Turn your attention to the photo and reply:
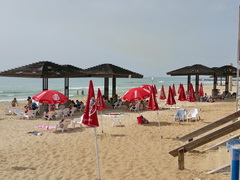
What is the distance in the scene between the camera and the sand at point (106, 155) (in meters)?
5.06

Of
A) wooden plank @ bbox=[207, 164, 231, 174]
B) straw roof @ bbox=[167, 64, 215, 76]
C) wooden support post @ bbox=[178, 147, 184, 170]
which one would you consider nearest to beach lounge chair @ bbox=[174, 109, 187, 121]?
wooden support post @ bbox=[178, 147, 184, 170]

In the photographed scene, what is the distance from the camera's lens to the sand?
506 cm

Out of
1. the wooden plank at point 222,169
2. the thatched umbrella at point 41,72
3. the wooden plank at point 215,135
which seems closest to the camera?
the wooden plank at point 215,135

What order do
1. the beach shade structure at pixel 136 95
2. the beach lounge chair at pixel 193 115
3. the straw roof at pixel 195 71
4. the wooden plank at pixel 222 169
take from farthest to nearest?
the straw roof at pixel 195 71
the beach lounge chair at pixel 193 115
the beach shade structure at pixel 136 95
the wooden plank at pixel 222 169

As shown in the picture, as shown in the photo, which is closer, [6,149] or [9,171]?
[9,171]

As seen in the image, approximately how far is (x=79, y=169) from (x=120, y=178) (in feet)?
3.49

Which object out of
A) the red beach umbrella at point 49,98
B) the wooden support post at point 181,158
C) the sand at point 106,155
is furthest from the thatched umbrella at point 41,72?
Answer: the wooden support post at point 181,158

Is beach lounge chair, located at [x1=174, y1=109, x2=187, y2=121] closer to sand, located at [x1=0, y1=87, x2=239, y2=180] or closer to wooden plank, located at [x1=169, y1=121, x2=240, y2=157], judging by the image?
sand, located at [x1=0, y1=87, x2=239, y2=180]

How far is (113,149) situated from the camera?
22.5 feet

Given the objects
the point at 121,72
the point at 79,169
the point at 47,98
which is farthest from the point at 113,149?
the point at 121,72

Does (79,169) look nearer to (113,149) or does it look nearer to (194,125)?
(113,149)

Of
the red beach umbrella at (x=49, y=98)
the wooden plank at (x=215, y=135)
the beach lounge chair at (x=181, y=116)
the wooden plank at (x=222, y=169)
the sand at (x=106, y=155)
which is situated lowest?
the sand at (x=106, y=155)

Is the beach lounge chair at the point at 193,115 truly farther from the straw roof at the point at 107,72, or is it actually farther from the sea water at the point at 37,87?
the straw roof at the point at 107,72

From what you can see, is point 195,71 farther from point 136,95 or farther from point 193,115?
point 136,95
